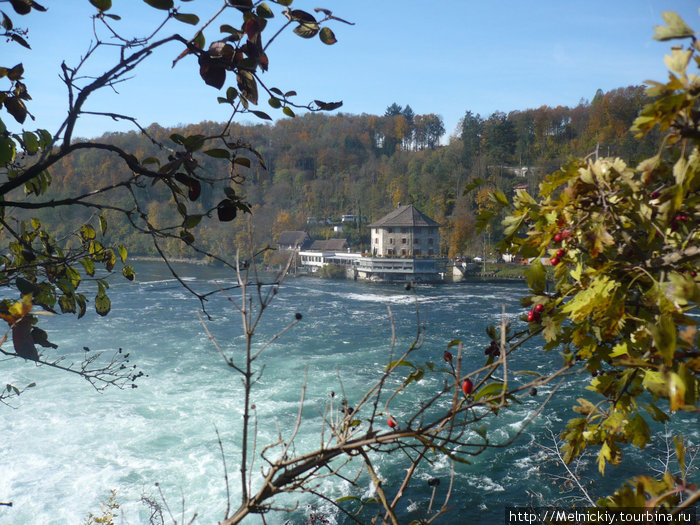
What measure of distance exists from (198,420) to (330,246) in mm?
30320

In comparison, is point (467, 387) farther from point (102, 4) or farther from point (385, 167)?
point (385, 167)

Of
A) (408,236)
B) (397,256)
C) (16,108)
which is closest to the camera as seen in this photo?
(16,108)

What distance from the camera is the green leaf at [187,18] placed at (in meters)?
1.10

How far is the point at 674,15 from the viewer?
59 centimetres

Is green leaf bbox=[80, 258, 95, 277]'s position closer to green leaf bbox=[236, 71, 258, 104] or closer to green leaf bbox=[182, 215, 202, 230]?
green leaf bbox=[182, 215, 202, 230]

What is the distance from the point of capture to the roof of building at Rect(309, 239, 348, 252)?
39.4 m

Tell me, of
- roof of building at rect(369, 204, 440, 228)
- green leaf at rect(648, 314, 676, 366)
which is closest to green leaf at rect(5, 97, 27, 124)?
green leaf at rect(648, 314, 676, 366)

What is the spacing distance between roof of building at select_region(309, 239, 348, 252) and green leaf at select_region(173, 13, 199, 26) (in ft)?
125

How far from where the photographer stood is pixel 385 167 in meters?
55.3

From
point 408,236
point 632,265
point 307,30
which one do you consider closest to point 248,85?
point 307,30

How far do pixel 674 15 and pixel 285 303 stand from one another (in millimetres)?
22131

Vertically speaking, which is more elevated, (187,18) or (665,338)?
(187,18)

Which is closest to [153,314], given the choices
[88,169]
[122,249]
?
[122,249]

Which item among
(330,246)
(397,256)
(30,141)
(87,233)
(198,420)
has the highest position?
(30,141)
